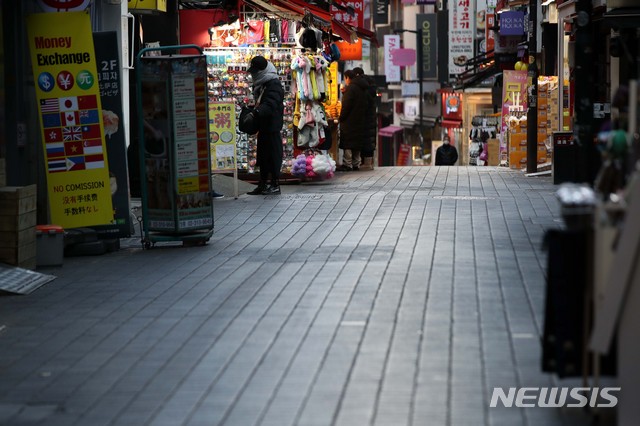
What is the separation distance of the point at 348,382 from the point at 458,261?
5.34m

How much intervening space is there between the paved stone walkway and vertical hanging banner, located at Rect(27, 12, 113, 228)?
620mm

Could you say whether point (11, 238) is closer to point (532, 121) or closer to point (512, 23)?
point (532, 121)

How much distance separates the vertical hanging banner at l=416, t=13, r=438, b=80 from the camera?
63.8 m

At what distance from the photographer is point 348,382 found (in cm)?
778

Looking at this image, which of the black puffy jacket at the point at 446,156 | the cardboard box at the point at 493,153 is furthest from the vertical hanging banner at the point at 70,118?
the black puffy jacket at the point at 446,156

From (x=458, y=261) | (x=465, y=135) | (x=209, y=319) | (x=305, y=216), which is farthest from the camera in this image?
(x=465, y=135)

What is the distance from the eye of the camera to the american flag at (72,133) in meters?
14.3

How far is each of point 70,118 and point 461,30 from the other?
40869mm

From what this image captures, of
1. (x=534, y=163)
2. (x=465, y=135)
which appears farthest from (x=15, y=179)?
(x=465, y=135)

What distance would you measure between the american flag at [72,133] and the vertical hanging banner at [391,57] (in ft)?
175

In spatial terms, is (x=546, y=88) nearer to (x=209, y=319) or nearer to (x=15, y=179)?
(x=15, y=179)

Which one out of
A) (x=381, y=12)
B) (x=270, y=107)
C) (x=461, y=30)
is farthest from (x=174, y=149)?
(x=381, y=12)

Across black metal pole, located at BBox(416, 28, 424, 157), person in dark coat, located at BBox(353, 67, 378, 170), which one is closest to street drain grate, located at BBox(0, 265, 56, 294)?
person in dark coat, located at BBox(353, 67, 378, 170)

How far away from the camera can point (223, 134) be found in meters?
21.8
